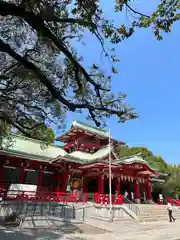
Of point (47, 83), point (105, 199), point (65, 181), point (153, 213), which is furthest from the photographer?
point (65, 181)

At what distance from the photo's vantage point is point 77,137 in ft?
92.3

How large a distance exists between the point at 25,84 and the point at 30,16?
529 centimetres

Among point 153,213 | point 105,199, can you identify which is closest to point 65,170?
point 105,199

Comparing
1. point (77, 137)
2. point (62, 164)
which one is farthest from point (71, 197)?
point (77, 137)

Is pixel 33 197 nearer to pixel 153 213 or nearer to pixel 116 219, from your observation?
pixel 116 219

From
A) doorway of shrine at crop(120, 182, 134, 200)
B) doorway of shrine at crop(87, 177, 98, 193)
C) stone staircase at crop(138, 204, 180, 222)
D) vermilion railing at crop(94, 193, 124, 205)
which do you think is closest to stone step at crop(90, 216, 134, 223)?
stone staircase at crop(138, 204, 180, 222)

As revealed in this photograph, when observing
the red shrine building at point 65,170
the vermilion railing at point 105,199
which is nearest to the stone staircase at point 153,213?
the vermilion railing at point 105,199

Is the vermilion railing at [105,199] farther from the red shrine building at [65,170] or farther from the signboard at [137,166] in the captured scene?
the signboard at [137,166]

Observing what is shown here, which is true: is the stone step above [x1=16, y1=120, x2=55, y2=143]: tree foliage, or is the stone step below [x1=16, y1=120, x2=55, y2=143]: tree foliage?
below

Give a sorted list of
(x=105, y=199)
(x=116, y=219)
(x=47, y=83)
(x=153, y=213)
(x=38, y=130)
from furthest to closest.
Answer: (x=153, y=213) < (x=105, y=199) < (x=116, y=219) < (x=38, y=130) < (x=47, y=83)

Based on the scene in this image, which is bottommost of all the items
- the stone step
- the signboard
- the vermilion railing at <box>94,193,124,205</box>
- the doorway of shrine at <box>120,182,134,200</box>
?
the stone step

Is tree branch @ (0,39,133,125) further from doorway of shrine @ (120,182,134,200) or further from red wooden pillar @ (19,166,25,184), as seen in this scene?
doorway of shrine @ (120,182,134,200)

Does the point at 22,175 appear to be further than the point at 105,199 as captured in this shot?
Yes

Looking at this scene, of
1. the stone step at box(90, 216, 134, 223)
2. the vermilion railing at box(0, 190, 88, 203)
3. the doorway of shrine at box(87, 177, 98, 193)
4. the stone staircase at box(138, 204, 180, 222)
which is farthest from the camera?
the doorway of shrine at box(87, 177, 98, 193)
